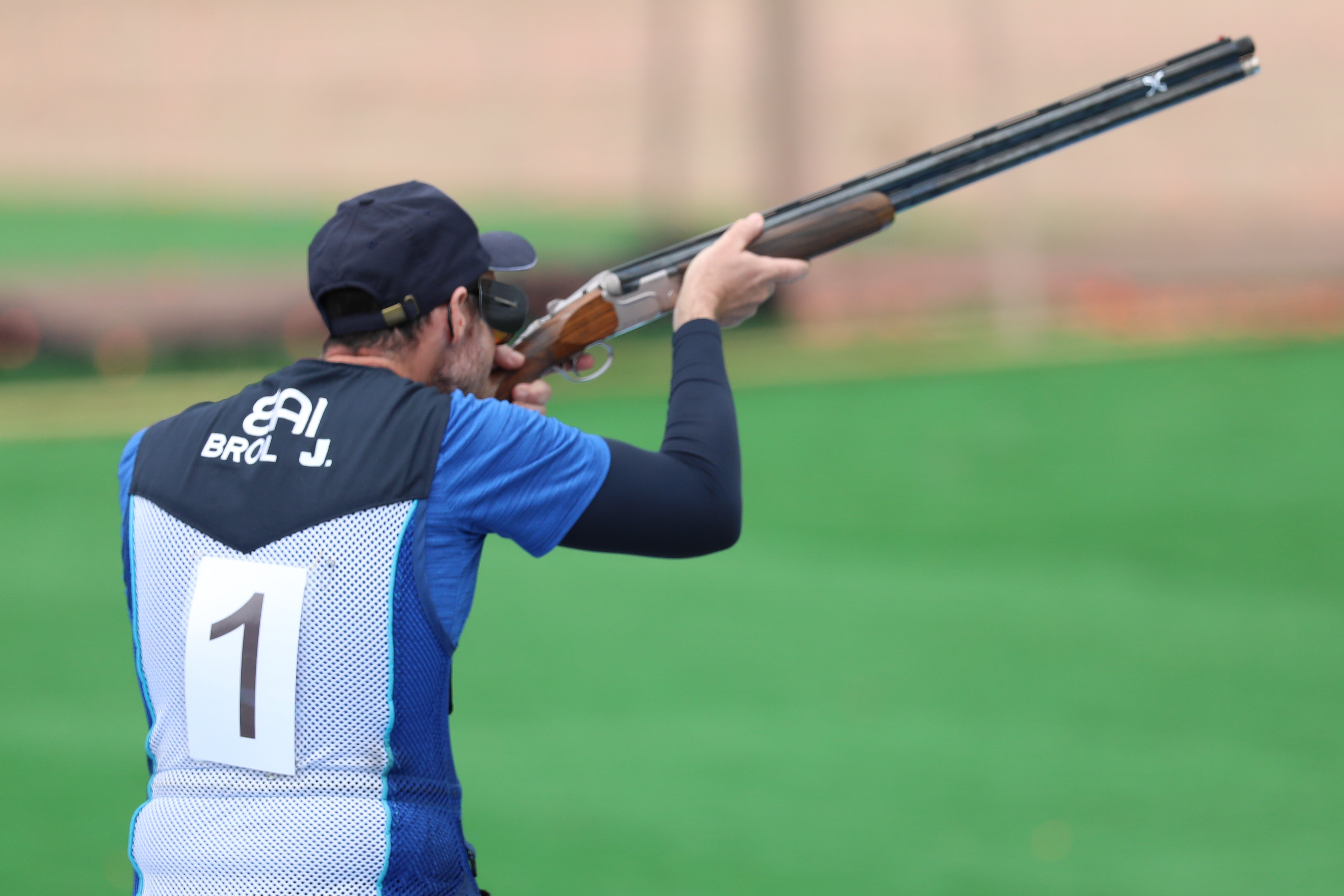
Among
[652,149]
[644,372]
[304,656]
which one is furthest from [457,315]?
[652,149]

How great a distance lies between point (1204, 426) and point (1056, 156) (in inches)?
244

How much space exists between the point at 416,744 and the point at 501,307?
0.74 m

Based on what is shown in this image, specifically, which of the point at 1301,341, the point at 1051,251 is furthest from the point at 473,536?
the point at 1051,251

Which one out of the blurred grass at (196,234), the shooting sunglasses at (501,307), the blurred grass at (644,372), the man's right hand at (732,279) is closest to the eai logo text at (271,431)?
the shooting sunglasses at (501,307)

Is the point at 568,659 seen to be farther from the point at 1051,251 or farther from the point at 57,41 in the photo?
the point at 57,41

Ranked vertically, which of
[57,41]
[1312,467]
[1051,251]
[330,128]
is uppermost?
[57,41]

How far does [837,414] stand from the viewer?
963 centimetres

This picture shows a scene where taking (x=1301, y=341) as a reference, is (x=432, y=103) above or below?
above

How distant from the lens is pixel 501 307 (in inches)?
87.0

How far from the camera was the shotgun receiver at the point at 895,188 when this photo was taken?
2.88m

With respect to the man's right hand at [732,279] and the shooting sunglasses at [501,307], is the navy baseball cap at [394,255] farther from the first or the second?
the man's right hand at [732,279]

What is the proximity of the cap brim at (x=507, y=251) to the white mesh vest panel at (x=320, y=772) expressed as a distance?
603mm

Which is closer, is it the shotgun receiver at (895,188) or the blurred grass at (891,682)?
the shotgun receiver at (895,188)

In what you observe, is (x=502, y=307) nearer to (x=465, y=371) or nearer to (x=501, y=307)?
(x=501, y=307)
